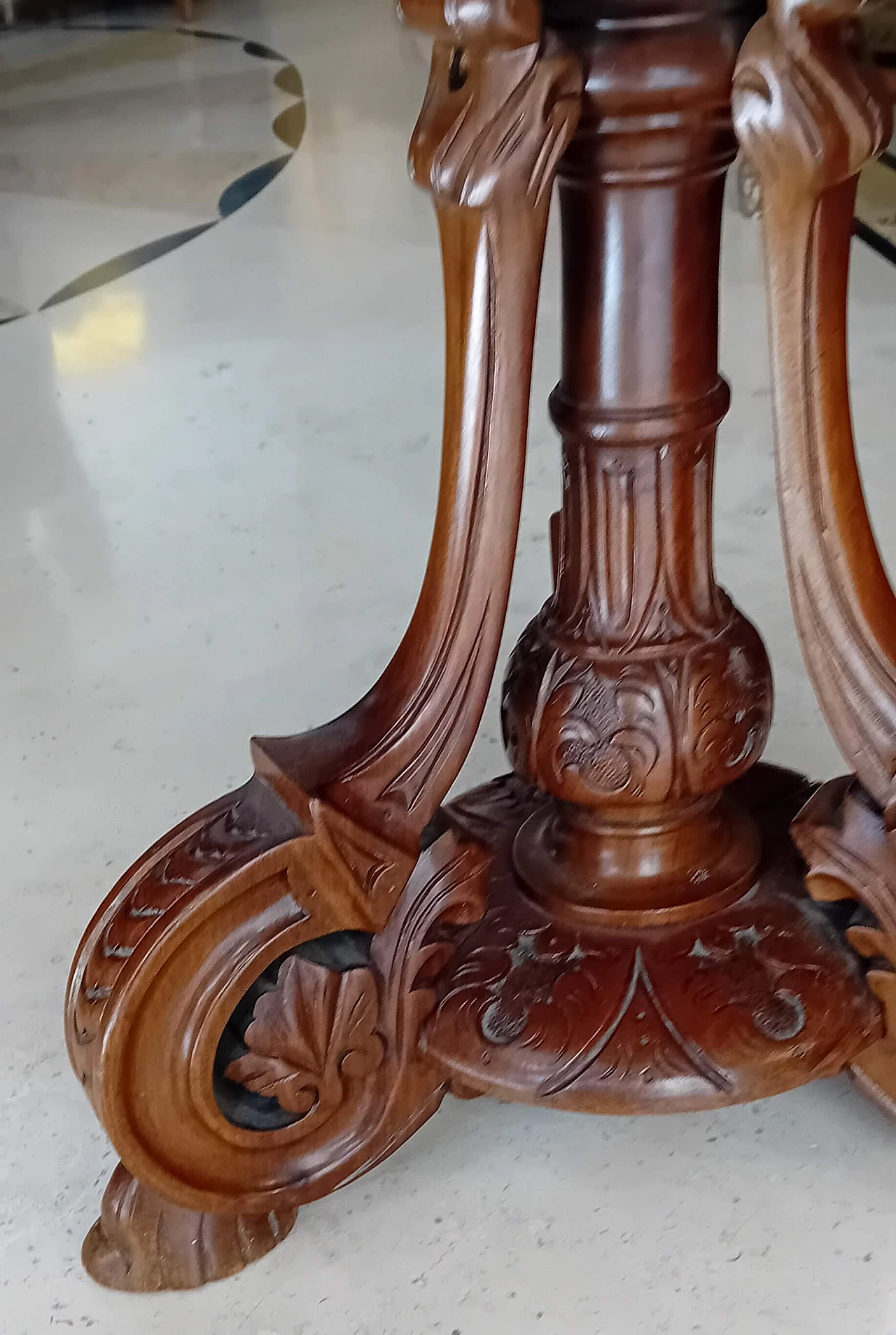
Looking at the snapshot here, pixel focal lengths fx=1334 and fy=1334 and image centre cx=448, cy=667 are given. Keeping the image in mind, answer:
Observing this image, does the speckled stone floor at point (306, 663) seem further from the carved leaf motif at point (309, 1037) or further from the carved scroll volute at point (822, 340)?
the carved scroll volute at point (822, 340)

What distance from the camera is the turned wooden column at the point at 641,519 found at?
0.52 metres

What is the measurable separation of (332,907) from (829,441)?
0.30m

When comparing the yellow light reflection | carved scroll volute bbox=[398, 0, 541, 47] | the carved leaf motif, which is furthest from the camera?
the yellow light reflection

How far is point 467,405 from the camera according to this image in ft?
1.83

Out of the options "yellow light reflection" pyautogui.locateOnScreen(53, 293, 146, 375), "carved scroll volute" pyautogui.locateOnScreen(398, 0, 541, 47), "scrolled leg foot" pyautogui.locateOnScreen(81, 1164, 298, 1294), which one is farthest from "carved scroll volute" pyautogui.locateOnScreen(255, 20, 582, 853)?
"yellow light reflection" pyautogui.locateOnScreen(53, 293, 146, 375)

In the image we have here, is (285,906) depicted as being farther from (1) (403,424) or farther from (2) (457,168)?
(1) (403,424)

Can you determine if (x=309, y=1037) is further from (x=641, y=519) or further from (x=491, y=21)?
(x=491, y=21)

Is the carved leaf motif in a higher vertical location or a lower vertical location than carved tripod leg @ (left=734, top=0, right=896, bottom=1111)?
lower

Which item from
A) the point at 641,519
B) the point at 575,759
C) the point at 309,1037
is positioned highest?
the point at 641,519

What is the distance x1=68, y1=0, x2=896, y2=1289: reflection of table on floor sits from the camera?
1.71 ft

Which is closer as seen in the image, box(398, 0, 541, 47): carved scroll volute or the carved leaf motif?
box(398, 0, 541, 47): carved scroll volute

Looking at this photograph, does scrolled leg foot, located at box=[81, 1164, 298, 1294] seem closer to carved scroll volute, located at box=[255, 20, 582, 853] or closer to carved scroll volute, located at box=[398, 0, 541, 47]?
carved scroll volute, located at box=[255, 20, 582, 853]

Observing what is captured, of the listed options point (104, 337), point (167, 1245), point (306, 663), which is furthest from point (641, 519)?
point (104, 337)

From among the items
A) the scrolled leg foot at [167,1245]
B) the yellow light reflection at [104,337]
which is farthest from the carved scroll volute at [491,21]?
the yellow light reflection at [104,337]
